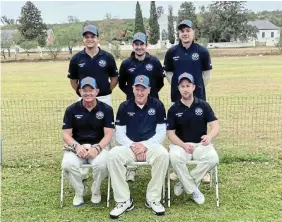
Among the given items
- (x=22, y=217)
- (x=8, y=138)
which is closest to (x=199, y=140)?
(x=22, y=217)

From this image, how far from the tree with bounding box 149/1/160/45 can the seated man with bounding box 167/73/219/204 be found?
70.8 meters

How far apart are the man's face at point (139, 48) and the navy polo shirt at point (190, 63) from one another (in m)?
0.37

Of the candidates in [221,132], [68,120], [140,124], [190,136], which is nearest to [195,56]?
[190,136]

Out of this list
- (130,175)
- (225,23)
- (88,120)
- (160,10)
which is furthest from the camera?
(160,10)

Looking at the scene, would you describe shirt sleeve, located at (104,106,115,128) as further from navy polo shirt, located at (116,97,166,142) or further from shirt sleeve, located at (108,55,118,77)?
shirt sleeve, located at (108,55,118,77)

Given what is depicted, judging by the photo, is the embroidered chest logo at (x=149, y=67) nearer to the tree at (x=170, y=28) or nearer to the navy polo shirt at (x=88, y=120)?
the navy polo shirt at (x=88, y=120)

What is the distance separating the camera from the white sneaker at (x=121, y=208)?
4637 mm

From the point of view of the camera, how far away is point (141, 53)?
18.1 ft

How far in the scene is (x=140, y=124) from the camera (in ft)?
16.8

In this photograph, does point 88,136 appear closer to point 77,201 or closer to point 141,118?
point 141,118

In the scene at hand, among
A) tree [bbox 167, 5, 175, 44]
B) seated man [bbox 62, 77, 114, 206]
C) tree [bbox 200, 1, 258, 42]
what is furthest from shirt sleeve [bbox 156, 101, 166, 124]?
tree [bbox 167, 5, 175, 44]

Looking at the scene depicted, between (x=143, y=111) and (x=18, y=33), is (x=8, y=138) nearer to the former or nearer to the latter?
(x=143, y=111)

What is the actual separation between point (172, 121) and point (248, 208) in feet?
4.46

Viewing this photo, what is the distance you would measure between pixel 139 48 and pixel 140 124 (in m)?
1.05
